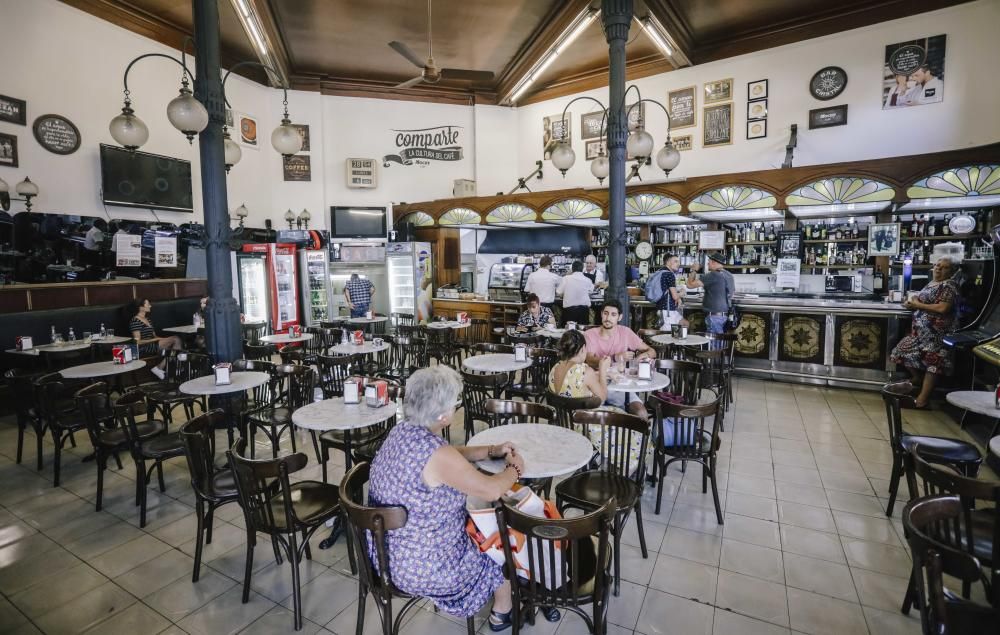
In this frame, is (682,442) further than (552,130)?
No

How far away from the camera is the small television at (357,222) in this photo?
11.1m

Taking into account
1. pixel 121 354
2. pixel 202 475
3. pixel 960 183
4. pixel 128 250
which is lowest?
pixel 202 475

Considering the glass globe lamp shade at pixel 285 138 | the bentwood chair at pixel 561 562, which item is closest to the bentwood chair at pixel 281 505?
the bentwood chair at pixel 561 562

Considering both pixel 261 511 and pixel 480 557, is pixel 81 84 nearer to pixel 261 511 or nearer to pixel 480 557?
pixel 261 511

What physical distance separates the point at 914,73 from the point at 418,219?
29.6ft

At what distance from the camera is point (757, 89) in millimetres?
8969

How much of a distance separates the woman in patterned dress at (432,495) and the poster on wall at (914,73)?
30.8 feet

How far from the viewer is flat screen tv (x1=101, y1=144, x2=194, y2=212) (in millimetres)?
7516

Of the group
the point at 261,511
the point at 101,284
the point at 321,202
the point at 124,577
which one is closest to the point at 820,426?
the point at 261,511

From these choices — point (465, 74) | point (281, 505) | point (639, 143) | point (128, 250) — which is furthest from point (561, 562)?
point (128, 250)

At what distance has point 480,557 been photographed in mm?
2174

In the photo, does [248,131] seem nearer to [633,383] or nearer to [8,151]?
[8,151]

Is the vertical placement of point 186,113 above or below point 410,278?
above

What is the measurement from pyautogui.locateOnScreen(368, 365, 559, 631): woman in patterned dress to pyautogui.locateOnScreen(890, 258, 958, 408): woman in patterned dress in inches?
224
